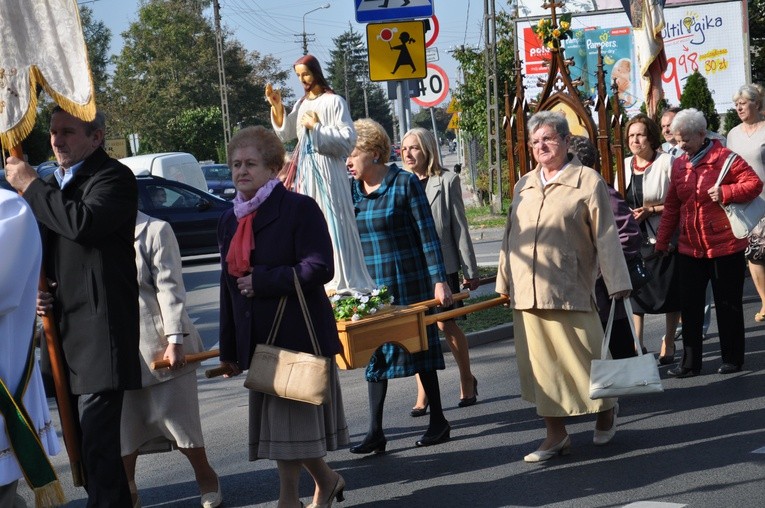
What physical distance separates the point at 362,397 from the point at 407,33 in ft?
11.3

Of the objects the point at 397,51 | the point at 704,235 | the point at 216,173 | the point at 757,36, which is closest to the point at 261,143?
the point at 704,235

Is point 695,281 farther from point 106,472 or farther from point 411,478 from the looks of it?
point 106,472

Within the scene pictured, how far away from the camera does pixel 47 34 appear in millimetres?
4996

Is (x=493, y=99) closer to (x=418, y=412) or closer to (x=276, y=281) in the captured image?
(x=418, y=412)

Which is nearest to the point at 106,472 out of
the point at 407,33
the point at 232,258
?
the point at 232,258

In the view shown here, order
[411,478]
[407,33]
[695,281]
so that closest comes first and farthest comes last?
[411,478] < [695,281] < [407,33]

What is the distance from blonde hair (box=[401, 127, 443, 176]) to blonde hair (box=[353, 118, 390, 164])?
1105 mm

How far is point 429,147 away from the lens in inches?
332

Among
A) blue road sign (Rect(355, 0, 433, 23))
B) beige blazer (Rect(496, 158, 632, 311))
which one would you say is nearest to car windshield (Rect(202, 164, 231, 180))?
blue road sign (Rect(355, 0, 433, 23))

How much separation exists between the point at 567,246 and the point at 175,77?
72.6 meters

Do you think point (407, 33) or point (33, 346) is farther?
point (407, 33)

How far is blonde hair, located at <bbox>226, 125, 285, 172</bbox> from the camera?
552 centimetres

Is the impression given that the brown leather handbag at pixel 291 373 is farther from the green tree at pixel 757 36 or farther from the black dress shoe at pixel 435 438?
the green tree at pixel 757 36

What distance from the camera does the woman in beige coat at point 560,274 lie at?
21.7 ft
